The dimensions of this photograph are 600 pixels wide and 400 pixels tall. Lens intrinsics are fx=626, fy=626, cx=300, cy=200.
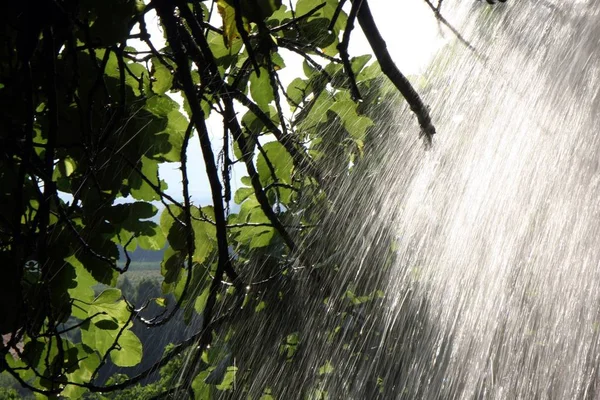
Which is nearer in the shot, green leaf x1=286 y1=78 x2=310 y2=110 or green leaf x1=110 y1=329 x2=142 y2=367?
green leaf x1=110 y1=329 x2=142 y2=367

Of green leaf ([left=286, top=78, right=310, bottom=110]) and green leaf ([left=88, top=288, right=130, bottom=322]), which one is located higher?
green leaf ([left=286, top=78, right=310, bottom=110])

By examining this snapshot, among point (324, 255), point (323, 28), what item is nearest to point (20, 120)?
point (323, 28)

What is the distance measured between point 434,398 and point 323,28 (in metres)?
0.78

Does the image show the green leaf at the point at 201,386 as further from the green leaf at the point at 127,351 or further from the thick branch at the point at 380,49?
the thick branch at the point at 380,49

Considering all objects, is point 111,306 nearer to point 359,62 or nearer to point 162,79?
point 162,79

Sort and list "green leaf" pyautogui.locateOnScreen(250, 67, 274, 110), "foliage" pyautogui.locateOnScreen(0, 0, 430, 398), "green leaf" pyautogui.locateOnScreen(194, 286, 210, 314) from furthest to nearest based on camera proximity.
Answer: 1. "green leaf" pyautogui.locateOnScreen(194, 286, 210, 314)
2. "green leaf" pyautogui.locateOnScreen(250, 67, 274, 110)
3. "foliage" pyautogui.locateOnScreen(0, 0, 430, 398)

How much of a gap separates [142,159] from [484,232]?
75 cm

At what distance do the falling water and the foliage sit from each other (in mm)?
252

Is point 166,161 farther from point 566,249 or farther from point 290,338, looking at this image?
point 566,249

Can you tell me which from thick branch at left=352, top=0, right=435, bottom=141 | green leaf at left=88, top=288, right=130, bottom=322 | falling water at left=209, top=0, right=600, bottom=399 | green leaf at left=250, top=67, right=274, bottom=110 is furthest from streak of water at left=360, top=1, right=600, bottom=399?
green leaf at left=88, top=288, right=130, bottom=322

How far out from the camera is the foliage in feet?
3.56

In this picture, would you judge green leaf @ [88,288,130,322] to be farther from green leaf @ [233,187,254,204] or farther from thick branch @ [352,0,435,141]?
thick branch @ [352,0,435,141]

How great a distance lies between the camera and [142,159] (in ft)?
4.14

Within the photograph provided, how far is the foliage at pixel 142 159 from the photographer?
109 centimetres
